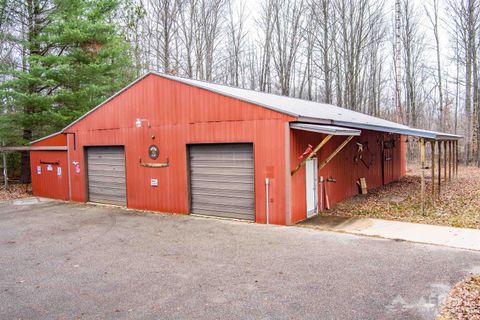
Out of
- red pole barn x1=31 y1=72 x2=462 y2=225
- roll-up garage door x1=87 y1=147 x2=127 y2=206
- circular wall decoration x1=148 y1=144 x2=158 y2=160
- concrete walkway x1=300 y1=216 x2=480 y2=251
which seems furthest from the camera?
roll-up garage door x1=87 y1=147 x2=127 y2=206

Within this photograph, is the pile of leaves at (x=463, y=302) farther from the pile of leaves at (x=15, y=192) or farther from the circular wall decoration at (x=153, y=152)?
the pile of leaves at (x=15, y=192)

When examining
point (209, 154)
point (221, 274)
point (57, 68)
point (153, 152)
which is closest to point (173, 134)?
point (153, 152)

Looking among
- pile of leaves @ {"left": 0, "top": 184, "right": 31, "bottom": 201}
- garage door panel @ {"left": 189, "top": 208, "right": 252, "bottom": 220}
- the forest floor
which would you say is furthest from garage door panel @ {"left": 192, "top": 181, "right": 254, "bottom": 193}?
pile of leaves @ {"left": 0, "top": 184, "right": 31, "bottom": 201}

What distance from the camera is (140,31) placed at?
25.4 meters

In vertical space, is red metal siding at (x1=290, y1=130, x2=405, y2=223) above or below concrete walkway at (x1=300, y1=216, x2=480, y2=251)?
above

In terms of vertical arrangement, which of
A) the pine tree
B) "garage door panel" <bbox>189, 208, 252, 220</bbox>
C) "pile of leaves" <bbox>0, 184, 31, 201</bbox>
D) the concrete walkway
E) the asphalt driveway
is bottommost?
the asphalt driveway

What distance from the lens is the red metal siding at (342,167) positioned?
28.8 feet

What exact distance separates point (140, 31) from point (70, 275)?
23.3m

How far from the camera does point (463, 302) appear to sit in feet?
13.7

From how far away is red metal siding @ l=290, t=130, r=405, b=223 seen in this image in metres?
8.77

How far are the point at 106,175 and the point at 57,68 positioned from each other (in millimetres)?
5805

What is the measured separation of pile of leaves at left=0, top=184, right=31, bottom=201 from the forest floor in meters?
13.0

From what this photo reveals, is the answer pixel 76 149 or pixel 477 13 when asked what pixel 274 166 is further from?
pixel 477 13

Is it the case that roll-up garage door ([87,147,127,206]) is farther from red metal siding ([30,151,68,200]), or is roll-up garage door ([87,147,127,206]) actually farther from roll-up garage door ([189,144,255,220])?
roll-up garage door ([189,144,255,220])
